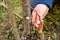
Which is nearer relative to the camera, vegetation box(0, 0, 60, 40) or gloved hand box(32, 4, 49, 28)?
gloved hand box(32, 4, 49, 28)

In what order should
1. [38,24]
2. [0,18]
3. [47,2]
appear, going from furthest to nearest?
[0,18] → [47,2] → [38,24]

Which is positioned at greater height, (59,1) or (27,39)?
(59,1)

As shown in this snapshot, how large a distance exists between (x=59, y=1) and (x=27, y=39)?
89 cm

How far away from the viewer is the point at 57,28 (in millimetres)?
1727

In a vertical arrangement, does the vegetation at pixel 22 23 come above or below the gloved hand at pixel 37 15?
below

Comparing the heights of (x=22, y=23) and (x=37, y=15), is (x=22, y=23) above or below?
below

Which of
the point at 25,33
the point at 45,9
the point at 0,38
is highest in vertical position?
the point at 45,9

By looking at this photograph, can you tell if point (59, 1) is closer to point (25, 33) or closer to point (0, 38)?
point (0, 38)

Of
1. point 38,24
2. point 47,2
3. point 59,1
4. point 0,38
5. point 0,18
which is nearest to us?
point 38,24

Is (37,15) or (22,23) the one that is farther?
(22,23)

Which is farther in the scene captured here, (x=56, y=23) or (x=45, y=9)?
(x=56, y=23)

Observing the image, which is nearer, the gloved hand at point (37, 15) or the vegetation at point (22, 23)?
the gloved hand at point (37, 15)

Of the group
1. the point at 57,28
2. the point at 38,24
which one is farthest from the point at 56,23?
the point at 38,24

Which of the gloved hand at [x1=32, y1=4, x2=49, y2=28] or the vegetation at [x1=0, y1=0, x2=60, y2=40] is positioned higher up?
the gloved hand at [x1=32, y1=4, x2=49, y2=28]
